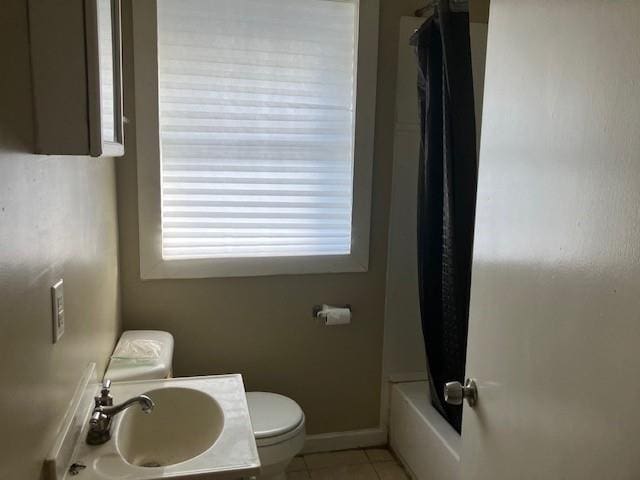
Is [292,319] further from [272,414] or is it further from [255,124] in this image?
[255,124]

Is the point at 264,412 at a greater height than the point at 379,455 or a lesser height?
greater

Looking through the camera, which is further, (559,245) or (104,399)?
(104,399)

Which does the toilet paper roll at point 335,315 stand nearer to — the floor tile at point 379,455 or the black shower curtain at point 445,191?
the black shower curtain at point 445,191

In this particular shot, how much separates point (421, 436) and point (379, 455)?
15.2 inches

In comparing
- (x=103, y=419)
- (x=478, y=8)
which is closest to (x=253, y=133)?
(x=478, y=8)

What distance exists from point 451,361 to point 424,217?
597mm

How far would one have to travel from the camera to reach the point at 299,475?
2.49 metres

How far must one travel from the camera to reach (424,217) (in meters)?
2.35

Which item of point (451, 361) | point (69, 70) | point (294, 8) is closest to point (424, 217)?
point (451, 361)

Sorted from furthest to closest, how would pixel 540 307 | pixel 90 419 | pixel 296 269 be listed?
pixel 296 269 → pixel 90 419 → pixel 540 307

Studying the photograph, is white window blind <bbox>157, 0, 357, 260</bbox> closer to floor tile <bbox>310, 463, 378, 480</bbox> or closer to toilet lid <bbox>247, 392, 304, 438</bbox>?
toilet lid <bbox>247, 392, 304, 438</bbox>

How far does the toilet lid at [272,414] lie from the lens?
2.06 meters

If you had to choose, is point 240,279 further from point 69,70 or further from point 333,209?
point 69,70

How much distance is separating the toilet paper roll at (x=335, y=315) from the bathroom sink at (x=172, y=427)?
0.99 metres
